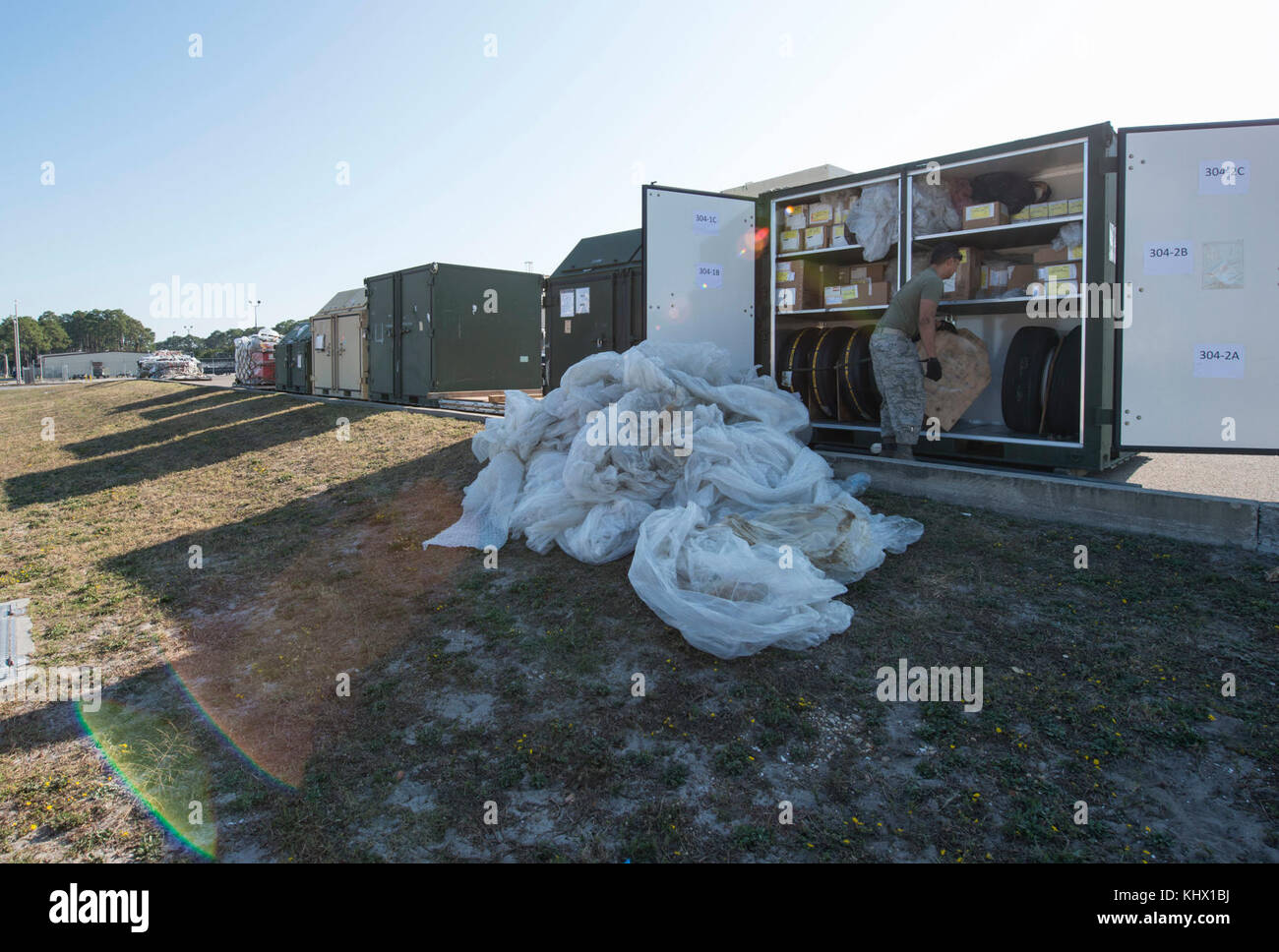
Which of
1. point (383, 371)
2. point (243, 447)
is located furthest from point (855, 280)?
point (383, 371)

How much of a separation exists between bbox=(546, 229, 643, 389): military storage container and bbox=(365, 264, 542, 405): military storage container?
3.06m

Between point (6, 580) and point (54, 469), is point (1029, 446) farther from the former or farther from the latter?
point (54, 469)

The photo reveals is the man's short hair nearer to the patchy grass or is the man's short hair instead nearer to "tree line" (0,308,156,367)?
the patchy grass

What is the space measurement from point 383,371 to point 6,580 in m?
9.71

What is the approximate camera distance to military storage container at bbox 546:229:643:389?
970 centimetres

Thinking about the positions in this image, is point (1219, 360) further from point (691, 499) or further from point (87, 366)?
point (87, 366)

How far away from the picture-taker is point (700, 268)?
7.23m

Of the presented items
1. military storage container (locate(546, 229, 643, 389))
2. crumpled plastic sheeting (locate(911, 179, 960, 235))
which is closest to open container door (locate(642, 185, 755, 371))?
crumpled plastic sheeting (locate(911, 179, 960, 235))

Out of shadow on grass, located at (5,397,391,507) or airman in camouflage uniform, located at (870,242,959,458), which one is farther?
shadow on grass, located at (5,397,391,507)

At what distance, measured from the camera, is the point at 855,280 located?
→ 24.8ft

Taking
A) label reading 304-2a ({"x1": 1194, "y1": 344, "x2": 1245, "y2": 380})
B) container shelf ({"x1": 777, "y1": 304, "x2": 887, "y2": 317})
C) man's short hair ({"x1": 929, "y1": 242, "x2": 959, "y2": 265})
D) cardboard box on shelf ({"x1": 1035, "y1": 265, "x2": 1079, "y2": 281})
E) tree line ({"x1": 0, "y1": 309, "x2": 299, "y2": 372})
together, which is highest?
tree line ({"x1": 0, "y1": 309, "x2": 299, "y2": 372})

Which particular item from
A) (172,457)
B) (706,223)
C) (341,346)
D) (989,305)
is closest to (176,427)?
(172,457)

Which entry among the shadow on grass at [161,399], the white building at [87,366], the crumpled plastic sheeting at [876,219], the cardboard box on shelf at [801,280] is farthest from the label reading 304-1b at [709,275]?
the white building at [87,366]

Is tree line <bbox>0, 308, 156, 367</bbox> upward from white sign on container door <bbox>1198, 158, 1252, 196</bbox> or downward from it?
upward
